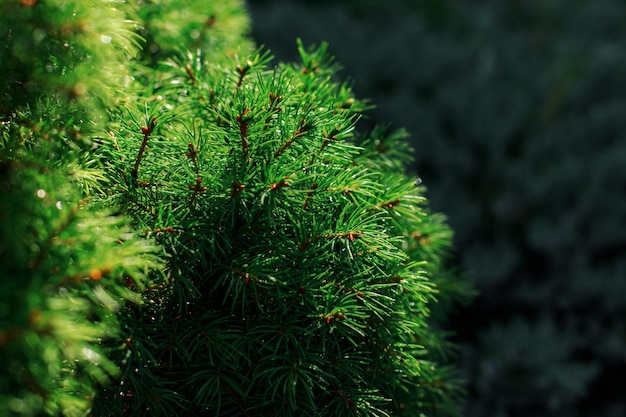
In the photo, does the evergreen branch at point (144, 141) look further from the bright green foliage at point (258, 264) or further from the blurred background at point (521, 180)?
the blurred background at point (521, 180)

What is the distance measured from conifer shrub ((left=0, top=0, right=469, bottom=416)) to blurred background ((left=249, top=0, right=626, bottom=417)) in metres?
1.47

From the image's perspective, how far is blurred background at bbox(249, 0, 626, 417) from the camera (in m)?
2.26

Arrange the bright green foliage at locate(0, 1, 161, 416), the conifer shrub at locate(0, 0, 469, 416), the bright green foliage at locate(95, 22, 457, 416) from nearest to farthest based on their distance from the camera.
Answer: the bright green foliage at locate(0, 1, 161, 416) < the conifer shrub at locate(0, 0, 469, 416) < the bright green foliage at locate(95, 22, 457, 416)

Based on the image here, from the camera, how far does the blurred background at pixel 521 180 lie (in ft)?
7.41

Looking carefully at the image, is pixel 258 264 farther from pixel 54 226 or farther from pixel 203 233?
pixel 54 226

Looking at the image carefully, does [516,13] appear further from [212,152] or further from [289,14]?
[212,152]

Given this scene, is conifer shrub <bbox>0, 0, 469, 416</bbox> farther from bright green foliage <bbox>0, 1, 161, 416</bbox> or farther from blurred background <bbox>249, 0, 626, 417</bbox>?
blurred background <bbox>249, 0, 626, 417</bbox>

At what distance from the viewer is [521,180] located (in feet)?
8.90

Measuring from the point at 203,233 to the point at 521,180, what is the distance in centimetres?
217

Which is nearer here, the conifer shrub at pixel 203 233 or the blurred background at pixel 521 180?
the conifer shrub at pixel 203 233

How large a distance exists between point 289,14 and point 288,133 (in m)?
3.01

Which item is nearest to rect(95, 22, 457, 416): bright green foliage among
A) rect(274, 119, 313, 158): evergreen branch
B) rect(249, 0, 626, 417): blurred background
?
rect(274, 119, 313, 158): evergreen branch

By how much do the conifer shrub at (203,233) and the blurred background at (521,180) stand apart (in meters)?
1.47

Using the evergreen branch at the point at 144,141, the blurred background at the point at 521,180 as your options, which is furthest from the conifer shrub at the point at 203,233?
the blurred background at the point at 521,180
